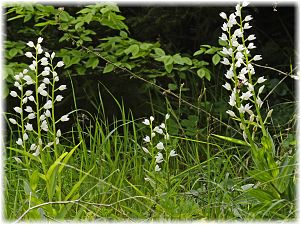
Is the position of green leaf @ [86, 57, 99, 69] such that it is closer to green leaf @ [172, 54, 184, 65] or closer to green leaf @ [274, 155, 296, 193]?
green leaf @ [172, 54, 184, 65]

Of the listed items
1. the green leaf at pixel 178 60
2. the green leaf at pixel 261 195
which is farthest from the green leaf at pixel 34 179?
the green leaf at pixel 178 60

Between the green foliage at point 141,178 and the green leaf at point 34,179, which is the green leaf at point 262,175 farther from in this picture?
the green leaf at point 34,179

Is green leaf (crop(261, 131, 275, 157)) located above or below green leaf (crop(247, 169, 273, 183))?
above

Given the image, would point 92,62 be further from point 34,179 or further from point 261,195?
point 261,195

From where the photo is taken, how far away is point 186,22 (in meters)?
5.92

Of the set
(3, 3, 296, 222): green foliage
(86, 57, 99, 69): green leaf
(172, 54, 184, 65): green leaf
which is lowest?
(3, 3, 296, 222): green foliage

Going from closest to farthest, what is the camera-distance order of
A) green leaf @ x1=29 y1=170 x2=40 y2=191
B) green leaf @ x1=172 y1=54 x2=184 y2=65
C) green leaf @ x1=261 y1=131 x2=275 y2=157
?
green leaf @ x1=29 y1=170 x2=40 y2=191, green leaf @ x1=261 y1=131 x2=275 y2=157, green leaf @ x1=172 y1=54 x2=184 y2=65

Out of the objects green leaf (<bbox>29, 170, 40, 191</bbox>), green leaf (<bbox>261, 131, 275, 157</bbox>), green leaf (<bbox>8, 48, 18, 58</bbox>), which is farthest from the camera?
green leaf (<bbox>8, 48, 18, 58</bbox>)

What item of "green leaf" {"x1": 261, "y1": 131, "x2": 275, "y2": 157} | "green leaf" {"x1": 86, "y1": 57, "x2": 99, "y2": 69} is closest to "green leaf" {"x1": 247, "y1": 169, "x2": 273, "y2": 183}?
"green leaf" {"x1": 261, "y1": 131, "x2": 275, "y2": 157}

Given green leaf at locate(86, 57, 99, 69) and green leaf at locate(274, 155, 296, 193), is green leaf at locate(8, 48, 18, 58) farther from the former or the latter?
green leaf at locate(274, 155, 296, 193)

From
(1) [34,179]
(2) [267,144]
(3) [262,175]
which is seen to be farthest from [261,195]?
(1) [34,179]

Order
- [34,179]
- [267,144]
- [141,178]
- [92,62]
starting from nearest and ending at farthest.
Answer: [34,179] → [267,144] → [141,178] → [92,62]

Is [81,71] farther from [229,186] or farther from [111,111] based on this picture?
[229,186]

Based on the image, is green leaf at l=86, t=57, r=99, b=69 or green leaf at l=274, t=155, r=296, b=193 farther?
green leaf at l=86, t=57, r=99, b=69
